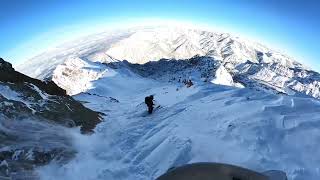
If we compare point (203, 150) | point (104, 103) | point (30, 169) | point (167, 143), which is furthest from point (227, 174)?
point (104, 103)

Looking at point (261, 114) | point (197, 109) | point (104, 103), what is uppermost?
point (261, 114)

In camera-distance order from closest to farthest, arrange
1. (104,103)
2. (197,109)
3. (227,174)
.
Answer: (227,174)
(197,109)
(104,103)

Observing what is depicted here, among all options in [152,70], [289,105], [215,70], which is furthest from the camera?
[152,70]

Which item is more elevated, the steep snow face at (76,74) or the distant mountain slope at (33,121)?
the distant mountain slope at (33,121)

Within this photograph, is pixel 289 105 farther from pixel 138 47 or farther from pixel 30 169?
pixel 138 47

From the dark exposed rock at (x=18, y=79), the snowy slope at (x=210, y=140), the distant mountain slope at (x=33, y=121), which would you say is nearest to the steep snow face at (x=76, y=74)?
the dark exposed rock at (x=18, y=79)

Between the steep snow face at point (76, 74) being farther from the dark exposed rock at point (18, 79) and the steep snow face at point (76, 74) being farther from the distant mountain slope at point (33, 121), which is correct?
the distant mountain slope at point (33, 121)
